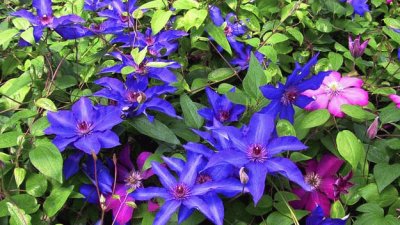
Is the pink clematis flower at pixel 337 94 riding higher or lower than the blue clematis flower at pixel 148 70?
lower

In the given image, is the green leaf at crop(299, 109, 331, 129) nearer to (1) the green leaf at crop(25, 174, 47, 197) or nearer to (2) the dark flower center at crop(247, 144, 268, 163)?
(2) the dark flower center at crop(247, 144, 268, 163)

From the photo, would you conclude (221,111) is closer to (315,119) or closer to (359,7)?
(315,119)

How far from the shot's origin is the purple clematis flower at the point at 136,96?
829 millimetres

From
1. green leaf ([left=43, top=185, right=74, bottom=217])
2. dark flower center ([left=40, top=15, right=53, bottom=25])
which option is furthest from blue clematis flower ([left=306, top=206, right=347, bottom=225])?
dark flower center ([left=40, top=15, right=53, bottom=25])

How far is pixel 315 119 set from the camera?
2.67 ft

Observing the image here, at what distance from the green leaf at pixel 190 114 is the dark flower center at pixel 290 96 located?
0.16 meters

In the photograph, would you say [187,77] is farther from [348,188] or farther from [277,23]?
[348,188]

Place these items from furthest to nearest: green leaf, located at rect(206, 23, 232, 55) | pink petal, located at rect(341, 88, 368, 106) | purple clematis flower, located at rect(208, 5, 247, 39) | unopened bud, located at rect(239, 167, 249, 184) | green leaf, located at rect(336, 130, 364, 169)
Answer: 1. purple clematis flower, located at rect(208, 5, 247, 39)
2. green leaf, located at rect(206, 23, 232, 55)
3. pink petal, located at rect(341, 88, 368, 106)
4. green leaf, located at rect(336, 130, 364, 169)
5. unopened bud, located at rect(239, 167, 249, 184)

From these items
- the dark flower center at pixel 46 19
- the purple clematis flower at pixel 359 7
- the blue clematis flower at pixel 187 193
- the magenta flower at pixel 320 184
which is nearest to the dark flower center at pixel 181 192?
the blue clematis flower at pixel 187 193

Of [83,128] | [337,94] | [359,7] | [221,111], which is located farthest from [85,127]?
[359,7]

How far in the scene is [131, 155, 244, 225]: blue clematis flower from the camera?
695mm

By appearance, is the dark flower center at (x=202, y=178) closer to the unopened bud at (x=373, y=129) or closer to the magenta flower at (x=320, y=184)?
the magenta flower at (x=320, y=184)

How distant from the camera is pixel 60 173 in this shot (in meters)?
0.74

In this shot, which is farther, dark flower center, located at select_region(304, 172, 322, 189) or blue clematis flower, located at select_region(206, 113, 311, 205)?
dark flower center, located at select_region(304, 172, 322, 189)
